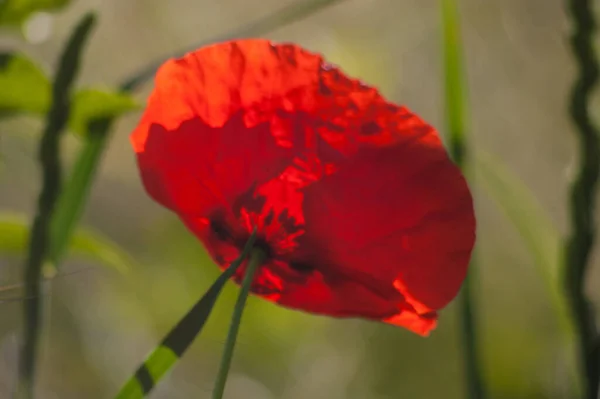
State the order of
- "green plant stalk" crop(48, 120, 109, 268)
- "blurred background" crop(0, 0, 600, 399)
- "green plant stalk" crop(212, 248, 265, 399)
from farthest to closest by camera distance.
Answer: "blurred background" crop(0, 0, 600, 399), "green plant stalk" crop(48, 120, 109, 268), "green plant stalk" crop(212, 248, 265, 399)

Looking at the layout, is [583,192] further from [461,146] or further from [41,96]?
[41,96]

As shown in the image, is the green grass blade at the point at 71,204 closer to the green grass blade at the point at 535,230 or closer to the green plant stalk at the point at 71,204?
the green plant stalk at the point at 71,204

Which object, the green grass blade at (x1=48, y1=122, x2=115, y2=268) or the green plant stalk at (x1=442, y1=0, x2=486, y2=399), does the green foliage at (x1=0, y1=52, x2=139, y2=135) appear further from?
the green plant stalk at (x1=442, y1=0, x2=486, y2=399)

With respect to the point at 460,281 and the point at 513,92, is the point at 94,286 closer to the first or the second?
the point at 513,92

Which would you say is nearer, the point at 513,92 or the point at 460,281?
the point at 460,281

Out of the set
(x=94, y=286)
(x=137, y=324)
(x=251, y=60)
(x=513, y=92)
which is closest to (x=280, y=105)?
(x=251, y=60)

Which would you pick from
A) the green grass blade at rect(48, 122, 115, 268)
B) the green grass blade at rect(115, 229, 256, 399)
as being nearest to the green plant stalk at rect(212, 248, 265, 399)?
the green grass blade at rect(115, 229, 256, 399)
